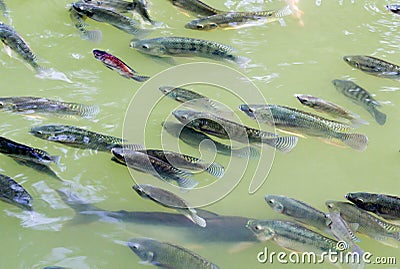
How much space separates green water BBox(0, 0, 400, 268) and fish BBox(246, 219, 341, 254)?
0.10 m

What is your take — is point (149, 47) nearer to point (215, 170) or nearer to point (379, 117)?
point (215, 170)

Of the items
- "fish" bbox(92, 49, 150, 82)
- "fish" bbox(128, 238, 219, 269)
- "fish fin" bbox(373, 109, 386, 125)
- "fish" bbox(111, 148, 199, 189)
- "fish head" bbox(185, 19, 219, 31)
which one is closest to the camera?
"fish" bbox(128, 238, 219, 269)

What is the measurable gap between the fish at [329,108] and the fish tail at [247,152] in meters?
0.54

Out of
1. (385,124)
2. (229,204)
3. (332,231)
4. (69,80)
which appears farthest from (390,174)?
(69,80)

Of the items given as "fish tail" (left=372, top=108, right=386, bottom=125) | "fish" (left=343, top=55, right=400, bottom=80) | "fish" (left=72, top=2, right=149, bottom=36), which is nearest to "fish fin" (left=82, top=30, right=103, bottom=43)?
"fish" (left=72, top=2, right=149, bottom=36)

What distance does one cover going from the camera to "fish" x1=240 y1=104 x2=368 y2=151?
288 centimetres

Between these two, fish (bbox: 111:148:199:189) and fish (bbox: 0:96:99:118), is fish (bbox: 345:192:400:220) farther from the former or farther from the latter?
fish (bbox: 0:96:99:118)

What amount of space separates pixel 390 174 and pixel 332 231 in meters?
0.76

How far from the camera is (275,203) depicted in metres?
2.46

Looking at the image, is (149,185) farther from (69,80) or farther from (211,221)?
(69,80)

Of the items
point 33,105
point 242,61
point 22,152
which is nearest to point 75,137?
point 22,152

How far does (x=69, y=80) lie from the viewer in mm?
3422

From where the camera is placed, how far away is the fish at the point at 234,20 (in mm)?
3875

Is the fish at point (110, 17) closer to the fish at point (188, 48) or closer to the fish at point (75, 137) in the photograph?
the fish at point (188, 48)
